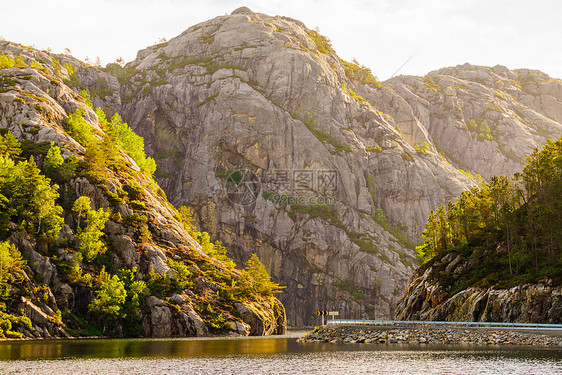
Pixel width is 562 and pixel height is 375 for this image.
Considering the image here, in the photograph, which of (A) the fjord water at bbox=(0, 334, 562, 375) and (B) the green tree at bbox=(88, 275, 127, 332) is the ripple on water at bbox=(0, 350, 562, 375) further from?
(B) the green tree at bbox=(88, 275, 127, 332)

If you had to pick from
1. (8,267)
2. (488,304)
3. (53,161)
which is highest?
(53,161)

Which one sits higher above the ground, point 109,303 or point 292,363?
point 109,303

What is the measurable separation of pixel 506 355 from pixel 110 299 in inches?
2949

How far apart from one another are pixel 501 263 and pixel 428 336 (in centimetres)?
2444

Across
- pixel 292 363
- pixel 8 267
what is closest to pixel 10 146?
pixel 8 267

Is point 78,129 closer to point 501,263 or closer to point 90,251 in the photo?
point 90,251

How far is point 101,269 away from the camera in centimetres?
10969

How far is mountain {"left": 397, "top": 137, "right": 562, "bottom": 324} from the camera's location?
76438 millimetres

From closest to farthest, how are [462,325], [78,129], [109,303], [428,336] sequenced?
[428,336] < [462,325] < [109,303] < [78,129]

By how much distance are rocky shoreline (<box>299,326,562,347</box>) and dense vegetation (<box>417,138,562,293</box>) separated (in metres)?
12.4

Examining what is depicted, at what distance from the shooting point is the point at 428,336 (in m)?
75.9

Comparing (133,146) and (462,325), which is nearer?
(462,325)

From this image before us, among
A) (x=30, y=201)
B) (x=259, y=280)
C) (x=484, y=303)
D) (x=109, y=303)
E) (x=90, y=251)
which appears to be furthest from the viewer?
(x=259, y=280)

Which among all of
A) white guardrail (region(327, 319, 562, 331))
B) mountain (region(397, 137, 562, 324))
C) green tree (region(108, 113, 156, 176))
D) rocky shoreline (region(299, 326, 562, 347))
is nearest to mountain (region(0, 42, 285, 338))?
green tree (region(108, 113, 156, 176))
